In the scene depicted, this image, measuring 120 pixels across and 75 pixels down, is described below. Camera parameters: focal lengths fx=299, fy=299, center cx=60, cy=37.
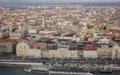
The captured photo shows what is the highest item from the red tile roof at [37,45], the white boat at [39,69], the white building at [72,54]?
the red tile roof at [37,45]

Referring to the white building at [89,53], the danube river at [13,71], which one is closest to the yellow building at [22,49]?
the danube river at [13,71]

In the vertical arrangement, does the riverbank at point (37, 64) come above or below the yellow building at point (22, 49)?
below

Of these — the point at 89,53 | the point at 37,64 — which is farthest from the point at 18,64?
the point at 89,53

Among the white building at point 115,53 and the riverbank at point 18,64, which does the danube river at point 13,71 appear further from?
the white building at point 115,53

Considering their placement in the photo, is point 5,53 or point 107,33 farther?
point 107,33

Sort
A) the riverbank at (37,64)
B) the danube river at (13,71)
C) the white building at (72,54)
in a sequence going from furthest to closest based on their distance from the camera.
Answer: the white building at (72,54) < the riverbank at (37,64) < the danube river at (13,71)

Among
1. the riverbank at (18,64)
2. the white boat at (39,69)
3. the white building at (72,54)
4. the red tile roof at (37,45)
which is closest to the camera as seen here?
the white boat at (39,69)

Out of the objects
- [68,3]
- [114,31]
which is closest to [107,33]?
[114,31]

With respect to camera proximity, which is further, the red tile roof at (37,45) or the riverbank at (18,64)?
the red tile roof at (37,45)

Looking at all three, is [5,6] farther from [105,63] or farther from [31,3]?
[105,63]

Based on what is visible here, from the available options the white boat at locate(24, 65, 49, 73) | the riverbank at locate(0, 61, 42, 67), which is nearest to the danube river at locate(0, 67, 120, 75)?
the white boat at locate(24, 65, 49, 73)

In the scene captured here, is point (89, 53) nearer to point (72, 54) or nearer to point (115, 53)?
point (72, 54)
